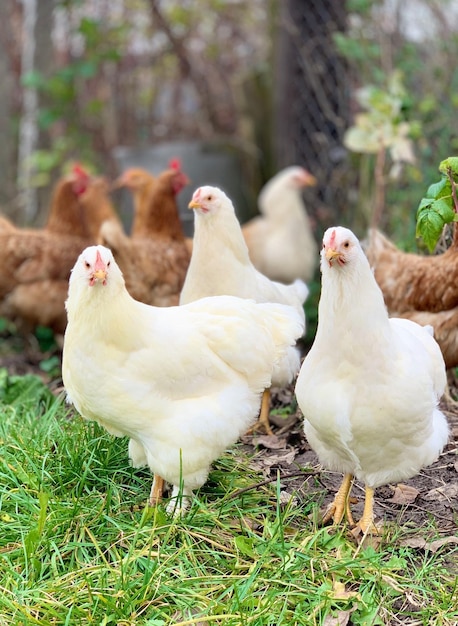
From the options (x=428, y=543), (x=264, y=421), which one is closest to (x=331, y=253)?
(x=428, y=543)

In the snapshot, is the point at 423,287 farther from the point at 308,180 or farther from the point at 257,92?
the point at 257,92

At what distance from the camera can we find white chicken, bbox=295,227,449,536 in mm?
→ 2479

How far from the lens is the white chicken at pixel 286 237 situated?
21.1 feet

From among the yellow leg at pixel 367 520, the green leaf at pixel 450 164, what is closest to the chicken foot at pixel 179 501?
the yellow leg at pixel 367 520

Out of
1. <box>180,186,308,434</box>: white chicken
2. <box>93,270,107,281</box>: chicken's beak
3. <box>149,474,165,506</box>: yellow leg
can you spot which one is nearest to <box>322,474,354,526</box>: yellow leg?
<box>149,474,165,506</box>: yellow leg

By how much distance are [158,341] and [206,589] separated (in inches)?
33.8

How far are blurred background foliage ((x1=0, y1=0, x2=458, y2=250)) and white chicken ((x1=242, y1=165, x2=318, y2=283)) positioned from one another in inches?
14.5

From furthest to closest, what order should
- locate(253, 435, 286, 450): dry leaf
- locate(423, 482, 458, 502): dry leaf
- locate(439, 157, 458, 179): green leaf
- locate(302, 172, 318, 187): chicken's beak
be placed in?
locate(302, 172, 318, 187): chicken's beak, locate(253, 435, 286, 450): dry leaf, locate(423, 482, 458, 502): dry leaf, locate(439, 157, 458, 179): green leaf

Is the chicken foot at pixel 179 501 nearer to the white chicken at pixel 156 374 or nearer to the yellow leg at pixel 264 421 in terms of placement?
the white chicken at pixel 156 374

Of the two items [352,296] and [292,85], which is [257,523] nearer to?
[352,296]

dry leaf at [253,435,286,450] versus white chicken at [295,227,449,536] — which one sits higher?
white chicken at [295,227,449,536]

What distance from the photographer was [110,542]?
2660 mm

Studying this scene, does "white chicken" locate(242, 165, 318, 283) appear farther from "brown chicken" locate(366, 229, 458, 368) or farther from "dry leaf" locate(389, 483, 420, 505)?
"dry leaf" locate(389, 483, 420, 505)

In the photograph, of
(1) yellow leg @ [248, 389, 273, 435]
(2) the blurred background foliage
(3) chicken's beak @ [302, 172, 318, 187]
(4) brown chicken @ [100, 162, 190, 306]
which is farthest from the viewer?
(3) chicken's beak @ [302, 172, 318, 187]
